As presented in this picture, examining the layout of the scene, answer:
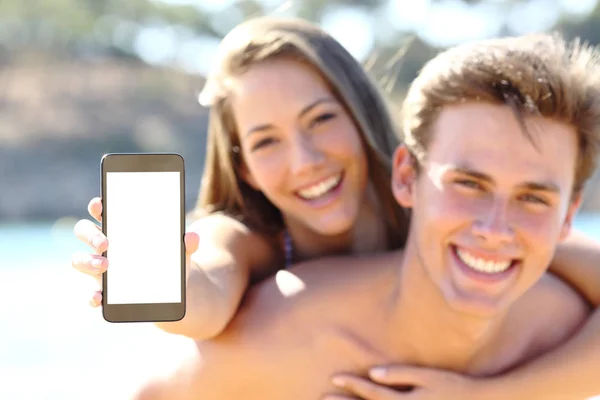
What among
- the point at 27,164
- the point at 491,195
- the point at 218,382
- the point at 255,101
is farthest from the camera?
the point at 27,164

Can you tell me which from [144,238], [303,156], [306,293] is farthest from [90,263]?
[303,156]

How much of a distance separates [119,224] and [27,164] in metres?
18.6

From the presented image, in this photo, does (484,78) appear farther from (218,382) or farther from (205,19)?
(205,19)

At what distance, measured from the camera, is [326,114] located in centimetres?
301

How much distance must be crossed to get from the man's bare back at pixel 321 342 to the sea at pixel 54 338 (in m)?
2.21

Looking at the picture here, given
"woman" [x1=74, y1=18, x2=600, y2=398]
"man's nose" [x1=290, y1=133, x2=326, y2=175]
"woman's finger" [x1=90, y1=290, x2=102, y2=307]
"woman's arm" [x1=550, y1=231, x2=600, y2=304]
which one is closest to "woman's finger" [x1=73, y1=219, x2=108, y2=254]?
"woman's finger" [x1=90, y1=290, x2=102, y2=307]

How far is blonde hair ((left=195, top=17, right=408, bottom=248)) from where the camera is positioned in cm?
302

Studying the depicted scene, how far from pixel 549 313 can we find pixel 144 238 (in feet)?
4.67

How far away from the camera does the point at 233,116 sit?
10.2ft

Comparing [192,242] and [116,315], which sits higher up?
[192,242]

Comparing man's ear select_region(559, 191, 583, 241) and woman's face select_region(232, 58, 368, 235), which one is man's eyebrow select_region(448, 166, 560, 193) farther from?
woman's face select_region(232, 58, 368, 235)

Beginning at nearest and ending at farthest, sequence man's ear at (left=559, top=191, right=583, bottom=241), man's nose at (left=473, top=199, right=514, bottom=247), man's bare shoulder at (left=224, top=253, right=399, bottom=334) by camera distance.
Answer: man's nose at (left=473, top=199, right=514, bottom=247), man's ear at (left=559, top=191, right=583, bottom=241), man's bare shoulder at (left=224, top=253, right=399, bottom=334)

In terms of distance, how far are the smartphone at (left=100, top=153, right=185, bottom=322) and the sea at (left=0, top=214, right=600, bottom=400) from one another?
9.08 ft

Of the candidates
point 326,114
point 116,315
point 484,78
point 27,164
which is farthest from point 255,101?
point 27,164
